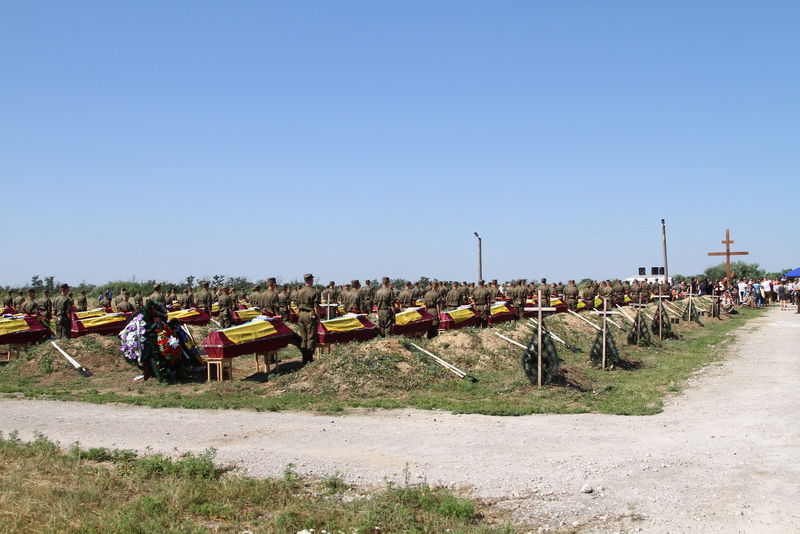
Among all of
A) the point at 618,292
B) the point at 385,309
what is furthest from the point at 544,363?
the point at 618,292

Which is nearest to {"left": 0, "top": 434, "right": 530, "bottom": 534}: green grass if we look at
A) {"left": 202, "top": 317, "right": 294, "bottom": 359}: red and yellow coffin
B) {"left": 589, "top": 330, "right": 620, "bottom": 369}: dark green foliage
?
{"left": 202, "top": 317, "right": 294, "bottom": 359}: red and yellow coffin

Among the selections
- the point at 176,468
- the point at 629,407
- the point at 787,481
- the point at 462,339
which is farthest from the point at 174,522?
the point at 462,339

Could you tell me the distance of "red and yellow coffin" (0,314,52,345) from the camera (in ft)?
57.8

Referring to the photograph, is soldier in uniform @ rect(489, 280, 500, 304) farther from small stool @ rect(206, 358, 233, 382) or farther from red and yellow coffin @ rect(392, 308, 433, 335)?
small stool @ rect(206, 358, 233, 382)

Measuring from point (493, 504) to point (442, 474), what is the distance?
1001 millimetres

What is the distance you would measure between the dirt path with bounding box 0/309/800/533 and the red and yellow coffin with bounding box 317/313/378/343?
4.56m

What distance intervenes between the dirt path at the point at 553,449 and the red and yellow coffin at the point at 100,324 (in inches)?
282

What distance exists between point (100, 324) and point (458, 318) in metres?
10.5

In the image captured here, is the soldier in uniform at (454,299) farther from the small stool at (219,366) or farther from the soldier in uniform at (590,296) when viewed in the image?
the small stool at (219,366)

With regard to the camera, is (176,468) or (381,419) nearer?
(176,468)

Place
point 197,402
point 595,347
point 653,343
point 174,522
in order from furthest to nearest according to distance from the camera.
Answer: point 653,343 → point 595,347 → point 197,402 → point 174,522

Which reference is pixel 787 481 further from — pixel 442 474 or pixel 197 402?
pixel 197 402

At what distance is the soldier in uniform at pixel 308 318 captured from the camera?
15047 millimetres

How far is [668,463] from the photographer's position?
7.32m
